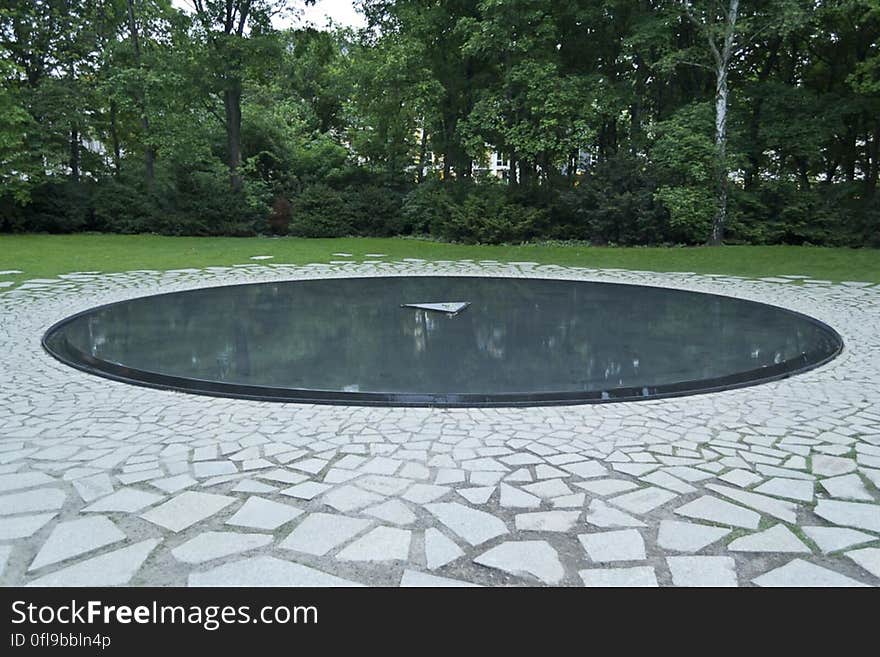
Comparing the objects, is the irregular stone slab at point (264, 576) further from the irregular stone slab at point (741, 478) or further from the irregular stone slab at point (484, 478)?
the irregular stone slab at point (741, 478)

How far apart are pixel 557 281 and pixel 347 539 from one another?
8372 mm

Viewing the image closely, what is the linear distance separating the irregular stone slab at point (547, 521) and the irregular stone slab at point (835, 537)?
35.1 inches

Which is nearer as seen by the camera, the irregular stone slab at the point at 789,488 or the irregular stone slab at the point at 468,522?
the irregular stone slab at the point at 468,522

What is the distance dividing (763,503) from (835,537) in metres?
0.32

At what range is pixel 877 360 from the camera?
213 inches

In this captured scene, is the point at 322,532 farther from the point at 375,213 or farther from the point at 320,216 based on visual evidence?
the point at 375,213

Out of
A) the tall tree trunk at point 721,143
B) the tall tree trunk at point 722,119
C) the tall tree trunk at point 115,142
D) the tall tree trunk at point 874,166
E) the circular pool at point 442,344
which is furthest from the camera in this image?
the tall tree trunk at point 115,142

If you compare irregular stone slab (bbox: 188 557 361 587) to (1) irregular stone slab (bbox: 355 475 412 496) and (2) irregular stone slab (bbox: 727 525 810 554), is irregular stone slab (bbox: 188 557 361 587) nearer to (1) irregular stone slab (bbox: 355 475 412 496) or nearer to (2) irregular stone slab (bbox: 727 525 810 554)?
(1) irregular stone slab (bbox: 355 475 412 496)

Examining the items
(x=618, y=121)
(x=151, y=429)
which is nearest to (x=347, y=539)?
(x=151, y=429)

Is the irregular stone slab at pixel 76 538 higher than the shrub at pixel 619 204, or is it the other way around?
the shrub at pixel 619 204

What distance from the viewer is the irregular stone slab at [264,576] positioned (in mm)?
2182

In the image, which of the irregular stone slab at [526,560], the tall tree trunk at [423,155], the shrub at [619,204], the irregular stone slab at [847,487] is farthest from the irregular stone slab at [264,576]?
the tall tree trunk at [423,155]

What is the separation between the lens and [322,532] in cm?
252
